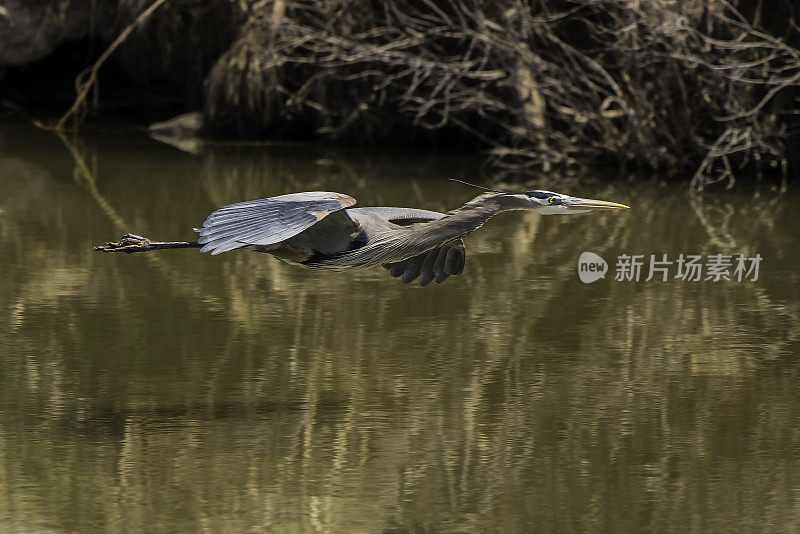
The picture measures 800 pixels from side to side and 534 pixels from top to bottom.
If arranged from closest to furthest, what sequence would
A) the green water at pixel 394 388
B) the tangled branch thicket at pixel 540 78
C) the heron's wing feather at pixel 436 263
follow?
1. the green water at pixel 394 388
2. the heron's wing feather at pixel 436 263
3. the tangled branch thicket at pixel 540 78

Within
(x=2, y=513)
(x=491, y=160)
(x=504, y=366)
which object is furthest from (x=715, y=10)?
(x=2, y=513)

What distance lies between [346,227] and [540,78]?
20.7ft

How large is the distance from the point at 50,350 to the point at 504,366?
1.69 m

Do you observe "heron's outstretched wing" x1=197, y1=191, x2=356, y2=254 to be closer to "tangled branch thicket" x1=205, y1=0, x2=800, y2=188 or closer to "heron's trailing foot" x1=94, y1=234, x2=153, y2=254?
"heron's trailing foot" x1=94, y1=234, x2=153, y2=254

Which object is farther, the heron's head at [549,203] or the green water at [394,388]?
the heron's head at [549,203]

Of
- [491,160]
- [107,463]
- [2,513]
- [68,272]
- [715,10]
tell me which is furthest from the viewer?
[491,160]

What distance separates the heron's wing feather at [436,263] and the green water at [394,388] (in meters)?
0.42

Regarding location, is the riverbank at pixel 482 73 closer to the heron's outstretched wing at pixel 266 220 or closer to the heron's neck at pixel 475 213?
the heron's neck at pixel 475 213

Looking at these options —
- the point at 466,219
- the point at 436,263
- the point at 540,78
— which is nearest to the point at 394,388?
the point at 436,263

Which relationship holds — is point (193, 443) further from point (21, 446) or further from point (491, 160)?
point (491, 160)

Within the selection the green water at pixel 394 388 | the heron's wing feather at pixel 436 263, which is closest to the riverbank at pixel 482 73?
the green water at pixel 394 388

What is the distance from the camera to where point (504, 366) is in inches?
182

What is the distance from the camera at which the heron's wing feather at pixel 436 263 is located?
4094mm

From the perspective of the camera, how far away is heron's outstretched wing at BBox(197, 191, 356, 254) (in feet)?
11.8
